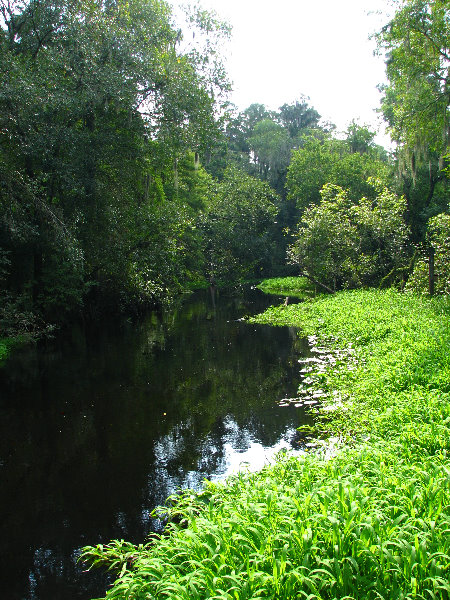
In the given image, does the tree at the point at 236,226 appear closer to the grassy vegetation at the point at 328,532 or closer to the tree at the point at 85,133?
the tree at the point at 85,133

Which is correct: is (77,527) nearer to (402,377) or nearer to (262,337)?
(402,377)

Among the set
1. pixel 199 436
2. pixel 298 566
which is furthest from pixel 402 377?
pixel 298 566

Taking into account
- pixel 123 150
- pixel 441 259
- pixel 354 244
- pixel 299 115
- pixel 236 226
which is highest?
pixel 299 115

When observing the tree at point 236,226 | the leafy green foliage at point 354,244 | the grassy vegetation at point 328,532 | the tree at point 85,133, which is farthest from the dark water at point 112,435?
the tree at point 236,226

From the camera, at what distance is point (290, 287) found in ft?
105

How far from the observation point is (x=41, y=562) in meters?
4.20

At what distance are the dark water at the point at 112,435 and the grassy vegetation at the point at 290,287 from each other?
1516 cm

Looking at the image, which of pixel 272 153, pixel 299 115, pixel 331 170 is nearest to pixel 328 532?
pixel 331 170

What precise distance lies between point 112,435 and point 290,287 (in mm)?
25943

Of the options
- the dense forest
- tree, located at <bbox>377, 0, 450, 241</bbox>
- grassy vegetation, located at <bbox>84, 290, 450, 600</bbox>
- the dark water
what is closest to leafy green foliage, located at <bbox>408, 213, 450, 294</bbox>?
the dense forest

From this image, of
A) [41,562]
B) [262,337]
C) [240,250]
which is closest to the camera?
[41,562]

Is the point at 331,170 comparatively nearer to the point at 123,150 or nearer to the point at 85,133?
the point at 123,150

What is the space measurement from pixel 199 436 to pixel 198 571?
13.9 feet

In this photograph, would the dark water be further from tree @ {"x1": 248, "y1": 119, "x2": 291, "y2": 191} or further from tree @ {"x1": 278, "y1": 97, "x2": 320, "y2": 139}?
tree @ {"x1": 278, "y1": 97, "x2": 320, "y2": 139}
